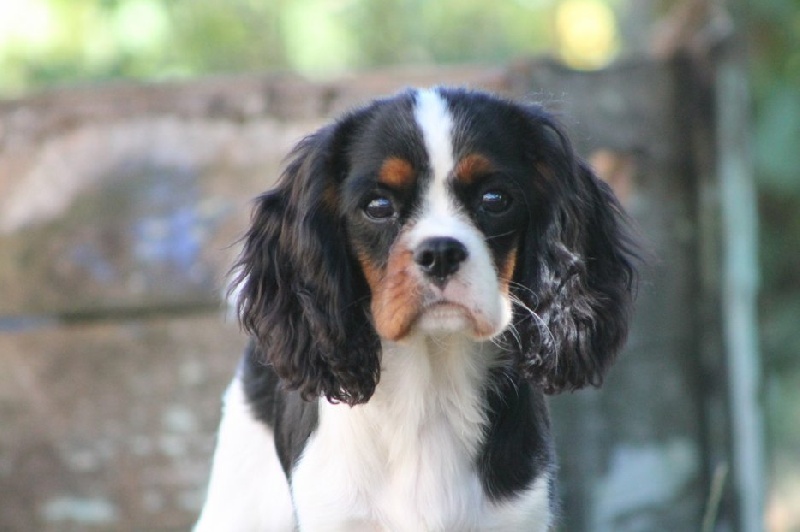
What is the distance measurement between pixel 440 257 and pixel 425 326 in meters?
0.20

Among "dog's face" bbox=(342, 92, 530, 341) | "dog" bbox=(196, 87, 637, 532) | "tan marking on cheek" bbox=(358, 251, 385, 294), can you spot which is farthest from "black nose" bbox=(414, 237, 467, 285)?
"tan marking on cheek" bbox=(358, 251, 385, 294)

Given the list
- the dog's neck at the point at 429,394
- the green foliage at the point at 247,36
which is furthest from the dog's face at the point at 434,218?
the green foliage at the point at 247,36

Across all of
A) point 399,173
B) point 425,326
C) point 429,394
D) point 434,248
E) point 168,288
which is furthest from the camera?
point 168,288

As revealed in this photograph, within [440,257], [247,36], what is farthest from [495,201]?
[247,36]

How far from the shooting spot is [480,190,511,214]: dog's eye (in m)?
3.29

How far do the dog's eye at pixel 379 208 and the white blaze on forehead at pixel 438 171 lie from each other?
0.09 m

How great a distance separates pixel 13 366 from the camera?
578cm

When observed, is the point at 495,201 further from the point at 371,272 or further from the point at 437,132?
the point at 371,272

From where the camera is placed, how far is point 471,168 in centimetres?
326

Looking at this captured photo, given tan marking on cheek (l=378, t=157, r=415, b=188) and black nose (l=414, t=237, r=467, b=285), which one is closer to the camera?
black nose (l=414, t=237, r=467, b=285)

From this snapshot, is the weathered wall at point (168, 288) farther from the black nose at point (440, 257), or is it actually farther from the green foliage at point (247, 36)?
the black nose at point (440, 257)

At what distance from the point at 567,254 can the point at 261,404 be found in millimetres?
1217

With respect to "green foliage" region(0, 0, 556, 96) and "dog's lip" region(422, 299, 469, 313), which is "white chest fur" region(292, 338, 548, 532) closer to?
"dog's lip" region(422, 299, 469, 313)

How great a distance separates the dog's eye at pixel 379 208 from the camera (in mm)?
3279
